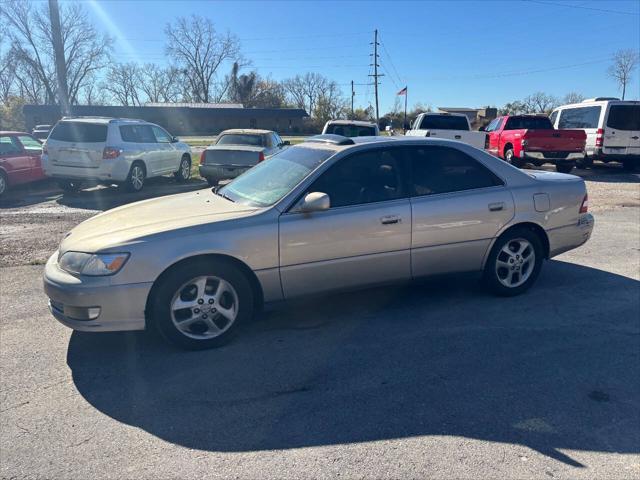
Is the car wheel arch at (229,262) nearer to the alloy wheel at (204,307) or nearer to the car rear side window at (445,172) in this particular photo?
the alloy wheel at (204,307)

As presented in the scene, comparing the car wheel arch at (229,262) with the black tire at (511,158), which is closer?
the car wheel arch at (229,262)

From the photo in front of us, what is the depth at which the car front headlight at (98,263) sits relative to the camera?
3574 millimetres

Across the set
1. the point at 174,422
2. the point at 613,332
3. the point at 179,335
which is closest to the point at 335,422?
the point at 174,422

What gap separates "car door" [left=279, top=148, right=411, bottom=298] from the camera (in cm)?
405

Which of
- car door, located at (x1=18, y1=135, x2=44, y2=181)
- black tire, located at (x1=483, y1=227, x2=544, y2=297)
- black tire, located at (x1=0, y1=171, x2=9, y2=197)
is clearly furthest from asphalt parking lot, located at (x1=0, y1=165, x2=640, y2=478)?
car door, located at (x1=18, y1=135, x2=44, y2=181)

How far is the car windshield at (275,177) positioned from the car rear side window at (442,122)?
42.6 feet

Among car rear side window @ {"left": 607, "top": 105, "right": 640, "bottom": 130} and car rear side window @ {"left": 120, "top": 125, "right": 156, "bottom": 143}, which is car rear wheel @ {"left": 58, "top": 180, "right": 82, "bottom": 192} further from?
car rear side window @ {"left": 607, "top": 105, "right": 640, "bottom": 130}

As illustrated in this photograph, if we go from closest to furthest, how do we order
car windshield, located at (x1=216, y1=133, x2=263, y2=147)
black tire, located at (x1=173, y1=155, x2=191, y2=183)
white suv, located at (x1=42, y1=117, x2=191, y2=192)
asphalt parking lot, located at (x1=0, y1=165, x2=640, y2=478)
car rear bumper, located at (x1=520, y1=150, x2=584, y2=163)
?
→ asphalt parking lot, located at (x1=0, y1=165, x2=640, y2=478) → white suv, located at (x1=42, y1=117, x2=191, y2=192) → car windshield, located at (x1=216, y1=133, x2=263, y2=147) → black tire, located at (x1=173, y1=155, x2=191, y2=183) → car rear bumper, located at (x1=520, y1=150, x2=584, y2=163)

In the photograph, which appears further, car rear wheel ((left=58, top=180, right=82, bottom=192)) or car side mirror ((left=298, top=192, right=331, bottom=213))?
car rear wheel ((left=58, top=180, right=82, bottom=192))

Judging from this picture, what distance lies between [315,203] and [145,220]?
4.62 ft

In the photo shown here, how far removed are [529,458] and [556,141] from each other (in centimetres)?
1413

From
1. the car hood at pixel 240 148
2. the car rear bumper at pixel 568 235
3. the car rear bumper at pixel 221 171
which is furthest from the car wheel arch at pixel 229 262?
the car hood at pixel 240 148

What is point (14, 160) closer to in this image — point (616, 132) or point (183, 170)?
point (183, 170)

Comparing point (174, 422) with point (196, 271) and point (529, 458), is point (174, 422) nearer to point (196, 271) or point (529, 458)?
point (196, 271)
